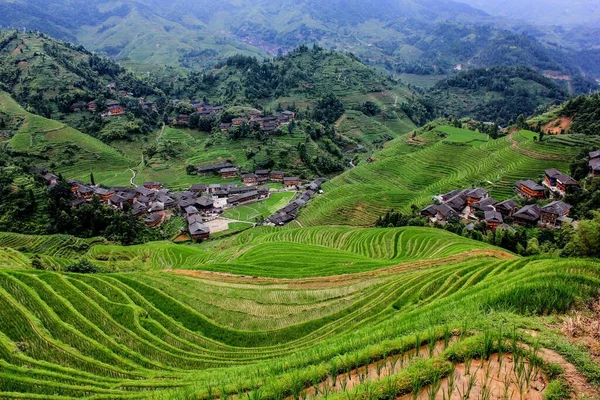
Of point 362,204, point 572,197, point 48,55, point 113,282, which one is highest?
point 48,55

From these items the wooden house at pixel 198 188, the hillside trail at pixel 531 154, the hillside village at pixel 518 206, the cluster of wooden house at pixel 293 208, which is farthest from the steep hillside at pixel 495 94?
the wooden house at pixel 198 188

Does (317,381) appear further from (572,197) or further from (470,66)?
(470,66)

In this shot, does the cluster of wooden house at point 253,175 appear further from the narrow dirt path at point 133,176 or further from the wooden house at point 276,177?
the narrow dirt path at point 133,176

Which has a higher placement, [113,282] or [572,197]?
[572,197]

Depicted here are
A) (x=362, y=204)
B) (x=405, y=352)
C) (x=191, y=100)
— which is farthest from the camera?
(x=191, y=100)

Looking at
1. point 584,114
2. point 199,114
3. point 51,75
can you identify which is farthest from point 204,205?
point 51,75

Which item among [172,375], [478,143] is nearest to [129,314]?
[172,375]
